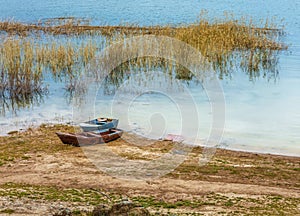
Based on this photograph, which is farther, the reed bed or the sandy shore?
the reed bed

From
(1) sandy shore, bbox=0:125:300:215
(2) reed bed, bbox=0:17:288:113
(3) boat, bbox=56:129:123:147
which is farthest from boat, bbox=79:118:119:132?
(2) reed bed, bbox=0:17:288:113

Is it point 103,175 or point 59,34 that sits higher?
point 59,34

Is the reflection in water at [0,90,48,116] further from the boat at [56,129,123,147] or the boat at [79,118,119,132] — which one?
the boat at [56,129,123,147]

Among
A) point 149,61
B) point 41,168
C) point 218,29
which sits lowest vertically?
point 41,168

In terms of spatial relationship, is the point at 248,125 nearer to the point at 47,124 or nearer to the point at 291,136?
the point at 291,136

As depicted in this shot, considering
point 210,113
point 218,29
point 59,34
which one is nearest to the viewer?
point 210,113

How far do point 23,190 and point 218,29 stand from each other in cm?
1757

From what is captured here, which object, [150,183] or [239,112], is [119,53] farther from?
[150,183]

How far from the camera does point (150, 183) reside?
32.6 feet

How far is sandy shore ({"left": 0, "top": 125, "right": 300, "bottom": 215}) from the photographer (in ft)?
27.7

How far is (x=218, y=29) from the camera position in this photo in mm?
25062

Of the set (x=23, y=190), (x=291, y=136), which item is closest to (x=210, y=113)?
(x=291, y=136)

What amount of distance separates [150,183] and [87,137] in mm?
3329

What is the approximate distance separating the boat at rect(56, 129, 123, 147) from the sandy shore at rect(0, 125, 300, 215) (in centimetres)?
15
